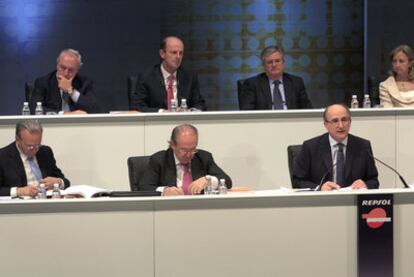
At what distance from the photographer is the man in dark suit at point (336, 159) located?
5.79m

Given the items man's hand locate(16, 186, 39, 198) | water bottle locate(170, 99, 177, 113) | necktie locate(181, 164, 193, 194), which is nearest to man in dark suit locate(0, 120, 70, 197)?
man's hand locate(16, 186, 39, 198)

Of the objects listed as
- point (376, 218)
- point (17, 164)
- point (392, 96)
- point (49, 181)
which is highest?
point (392, 96)

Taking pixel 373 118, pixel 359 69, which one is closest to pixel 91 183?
pixel 373 118

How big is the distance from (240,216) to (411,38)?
6.01 meters

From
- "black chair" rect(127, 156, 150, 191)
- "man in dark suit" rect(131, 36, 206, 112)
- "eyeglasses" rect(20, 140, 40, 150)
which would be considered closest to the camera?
"black chair" rect(127, 156, 150, 191)

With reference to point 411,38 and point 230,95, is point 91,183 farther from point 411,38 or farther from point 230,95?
point 411,38

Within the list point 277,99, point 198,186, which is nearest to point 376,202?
point 198,186

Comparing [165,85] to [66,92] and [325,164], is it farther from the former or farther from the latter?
[325,164]

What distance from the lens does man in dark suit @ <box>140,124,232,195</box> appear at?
18.2 feet

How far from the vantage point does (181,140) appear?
5551 millimetres

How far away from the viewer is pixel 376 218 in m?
4.34

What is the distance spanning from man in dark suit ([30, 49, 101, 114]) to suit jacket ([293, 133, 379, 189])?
2.15 meters

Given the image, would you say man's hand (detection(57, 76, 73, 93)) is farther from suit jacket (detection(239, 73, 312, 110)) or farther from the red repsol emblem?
the red repsol emblem

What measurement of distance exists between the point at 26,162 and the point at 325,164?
1954 mm
